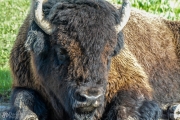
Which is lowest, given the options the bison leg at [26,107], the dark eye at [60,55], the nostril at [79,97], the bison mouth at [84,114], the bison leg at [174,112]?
the bison leg at [174,112]

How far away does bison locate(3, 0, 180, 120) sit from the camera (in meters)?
5.73

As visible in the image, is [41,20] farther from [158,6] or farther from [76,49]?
[158,6]

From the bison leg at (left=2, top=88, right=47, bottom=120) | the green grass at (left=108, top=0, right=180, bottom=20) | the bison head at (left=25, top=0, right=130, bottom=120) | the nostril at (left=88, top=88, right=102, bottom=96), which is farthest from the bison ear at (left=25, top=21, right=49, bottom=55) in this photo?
the green grass at (left=108, top=0, right=180, bottom=20)

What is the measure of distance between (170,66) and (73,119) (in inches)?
99.9

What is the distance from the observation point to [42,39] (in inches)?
242

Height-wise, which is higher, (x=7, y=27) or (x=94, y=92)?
(x=94, y=92)

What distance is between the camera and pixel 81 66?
5707mm

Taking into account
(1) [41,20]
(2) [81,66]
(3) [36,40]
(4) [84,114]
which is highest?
(1) [41,20]

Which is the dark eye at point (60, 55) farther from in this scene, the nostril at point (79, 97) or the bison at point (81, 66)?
the nostril at point (79, 97)

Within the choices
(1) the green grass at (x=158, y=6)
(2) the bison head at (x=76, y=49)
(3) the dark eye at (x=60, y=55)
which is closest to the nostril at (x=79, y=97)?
(2) the bison head at (x=76, y=49)

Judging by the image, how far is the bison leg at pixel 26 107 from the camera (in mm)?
6400

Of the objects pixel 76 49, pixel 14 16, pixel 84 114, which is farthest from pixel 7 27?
pixel 84 114

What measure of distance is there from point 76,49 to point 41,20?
2.11 feet

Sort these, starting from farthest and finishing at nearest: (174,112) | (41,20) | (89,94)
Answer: (174,112), (41,20), (89,94)
